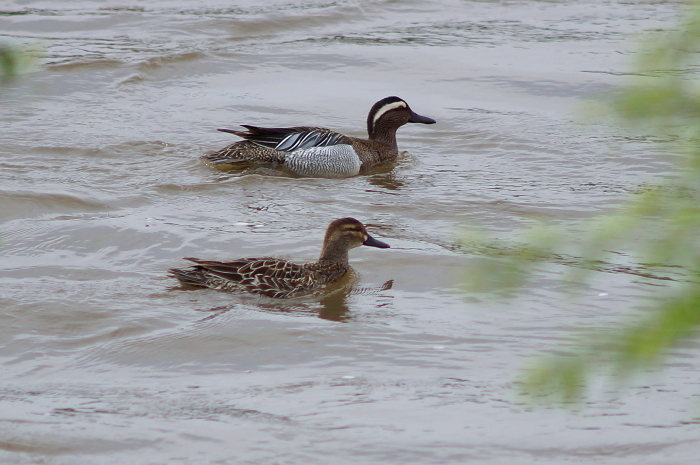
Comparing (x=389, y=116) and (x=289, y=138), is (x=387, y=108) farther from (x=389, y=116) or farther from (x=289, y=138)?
(x=289, y=138)

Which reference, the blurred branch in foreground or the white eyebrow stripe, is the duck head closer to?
the white eyebrow stripe

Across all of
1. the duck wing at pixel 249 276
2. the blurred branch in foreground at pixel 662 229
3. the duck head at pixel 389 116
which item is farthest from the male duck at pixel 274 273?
the blurred branch in foreground at pixel 662 229

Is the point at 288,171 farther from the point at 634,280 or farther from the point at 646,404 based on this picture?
the point at 646,404

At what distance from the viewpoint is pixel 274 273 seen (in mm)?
8102

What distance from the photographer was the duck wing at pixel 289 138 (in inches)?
499

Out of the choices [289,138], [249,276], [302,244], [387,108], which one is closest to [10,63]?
[249,276]

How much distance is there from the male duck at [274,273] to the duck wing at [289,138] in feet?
13.8

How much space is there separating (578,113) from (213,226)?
320 inches

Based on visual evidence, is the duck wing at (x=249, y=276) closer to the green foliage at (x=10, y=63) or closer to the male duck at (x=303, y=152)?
the male duck at (x=303, y=152)

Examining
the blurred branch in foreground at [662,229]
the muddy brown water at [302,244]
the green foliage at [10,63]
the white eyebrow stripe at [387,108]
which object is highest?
the green foliage at [10,63]

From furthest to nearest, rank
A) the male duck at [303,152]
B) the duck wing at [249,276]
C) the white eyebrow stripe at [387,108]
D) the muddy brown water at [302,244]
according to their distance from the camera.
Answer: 1. the white eyebrow stripe at [387,108]
2. the male duck at [303,152]
3. the duck wing at [249,276]
4. the muddy brown water at [302,244]

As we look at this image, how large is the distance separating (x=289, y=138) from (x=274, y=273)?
478cm

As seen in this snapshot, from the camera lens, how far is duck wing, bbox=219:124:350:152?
41.5 feet

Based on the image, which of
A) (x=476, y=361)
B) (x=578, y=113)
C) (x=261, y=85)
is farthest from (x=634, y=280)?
(x=261, y=85)
